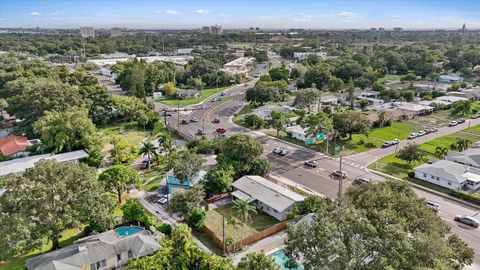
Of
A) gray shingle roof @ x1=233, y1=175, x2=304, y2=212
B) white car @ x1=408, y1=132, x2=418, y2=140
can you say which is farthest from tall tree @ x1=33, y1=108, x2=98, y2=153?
white car @ x1=408, y1=132, x2=418, y2=140

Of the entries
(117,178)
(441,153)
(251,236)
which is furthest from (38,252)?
(441,153)

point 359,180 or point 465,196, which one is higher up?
point 359,180

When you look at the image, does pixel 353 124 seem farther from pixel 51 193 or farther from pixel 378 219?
pixel 51 193

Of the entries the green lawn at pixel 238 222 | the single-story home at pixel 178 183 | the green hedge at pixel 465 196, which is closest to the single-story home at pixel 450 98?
the green hedge at pixel 465 196

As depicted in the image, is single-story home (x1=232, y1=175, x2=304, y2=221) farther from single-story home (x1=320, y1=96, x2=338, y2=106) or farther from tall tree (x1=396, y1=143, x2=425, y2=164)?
single-story home (x1=320, y1=96, x2=338, y2=106)

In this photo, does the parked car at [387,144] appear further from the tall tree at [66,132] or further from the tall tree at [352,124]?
the tall tree at [66,132]

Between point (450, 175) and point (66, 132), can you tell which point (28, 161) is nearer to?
point (66, 132)
